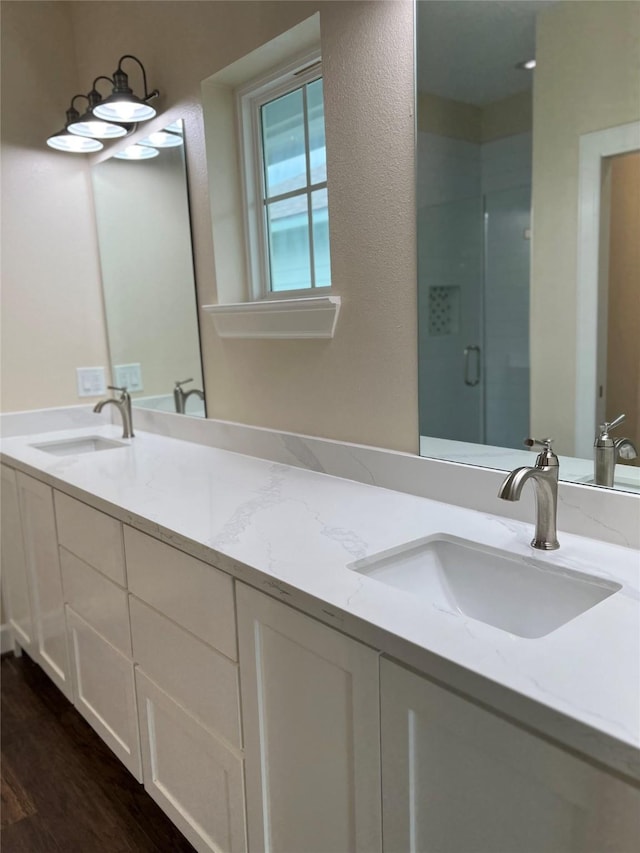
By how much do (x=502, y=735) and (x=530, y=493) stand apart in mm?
647

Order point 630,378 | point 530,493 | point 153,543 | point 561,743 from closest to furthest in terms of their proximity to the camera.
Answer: point 561,743
point 630,378
point 530,493
point 153,543

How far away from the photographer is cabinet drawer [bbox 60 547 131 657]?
66.4 inches

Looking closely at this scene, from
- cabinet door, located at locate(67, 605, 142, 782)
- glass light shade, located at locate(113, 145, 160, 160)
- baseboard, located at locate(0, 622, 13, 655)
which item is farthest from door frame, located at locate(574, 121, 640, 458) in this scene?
baseboard, located at locate(0, 622, 13, 655)

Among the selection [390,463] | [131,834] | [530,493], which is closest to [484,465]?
[530,493]

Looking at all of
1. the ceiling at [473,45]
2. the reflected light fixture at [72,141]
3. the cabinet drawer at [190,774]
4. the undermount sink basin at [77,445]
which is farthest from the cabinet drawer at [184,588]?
the reflected light fixture at [72,141]

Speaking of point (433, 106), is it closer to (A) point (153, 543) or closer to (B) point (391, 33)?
(B) point (391, 33)

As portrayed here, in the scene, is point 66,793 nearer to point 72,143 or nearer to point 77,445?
point 77,445

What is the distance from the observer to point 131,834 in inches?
67.4

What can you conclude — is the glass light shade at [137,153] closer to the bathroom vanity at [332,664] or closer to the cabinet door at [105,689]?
the bathroom vanity at [332,664]

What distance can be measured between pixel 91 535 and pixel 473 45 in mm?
1524

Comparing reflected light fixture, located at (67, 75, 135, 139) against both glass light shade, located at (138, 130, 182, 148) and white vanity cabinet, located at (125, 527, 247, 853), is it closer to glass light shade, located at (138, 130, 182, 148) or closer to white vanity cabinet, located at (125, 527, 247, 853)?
glass light shade, located at (138, 130, 182, 148)

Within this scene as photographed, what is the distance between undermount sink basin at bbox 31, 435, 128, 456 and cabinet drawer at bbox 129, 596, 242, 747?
107 centimetres

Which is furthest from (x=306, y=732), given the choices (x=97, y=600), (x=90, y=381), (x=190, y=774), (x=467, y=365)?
(x=90, y=381)

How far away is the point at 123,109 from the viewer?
214 cm
